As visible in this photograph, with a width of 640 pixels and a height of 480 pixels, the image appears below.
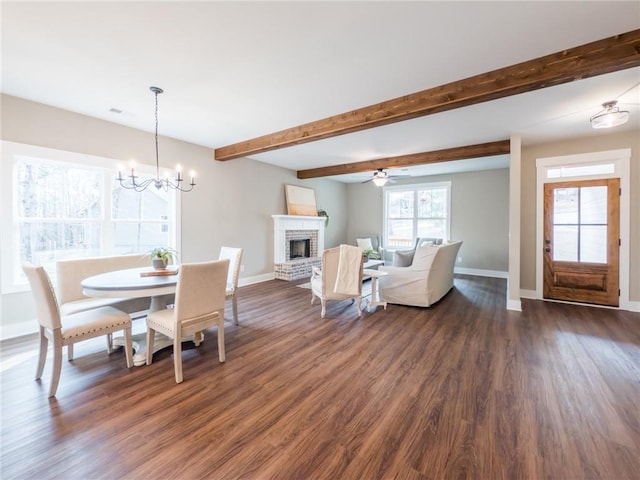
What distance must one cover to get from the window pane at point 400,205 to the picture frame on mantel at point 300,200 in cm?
244

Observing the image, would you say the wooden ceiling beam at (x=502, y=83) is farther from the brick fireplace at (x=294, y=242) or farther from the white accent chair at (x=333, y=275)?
the brick fireplace at (x=294, y=242)

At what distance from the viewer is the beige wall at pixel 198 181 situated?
3.25 metres

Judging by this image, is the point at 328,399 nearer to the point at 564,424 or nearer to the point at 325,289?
the point at 564,424

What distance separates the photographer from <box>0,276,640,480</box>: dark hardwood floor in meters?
1.48

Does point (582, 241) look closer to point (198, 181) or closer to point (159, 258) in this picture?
point (159, 258)

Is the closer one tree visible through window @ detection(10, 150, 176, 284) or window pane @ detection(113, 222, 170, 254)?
tree visible through window @ detection(10, 150, 176, 284)

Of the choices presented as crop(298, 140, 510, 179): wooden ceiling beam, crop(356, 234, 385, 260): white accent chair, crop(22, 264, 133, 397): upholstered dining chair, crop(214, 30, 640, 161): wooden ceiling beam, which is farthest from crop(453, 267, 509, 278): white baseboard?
crop(22, 264, 133, 397): upholstered dining chair

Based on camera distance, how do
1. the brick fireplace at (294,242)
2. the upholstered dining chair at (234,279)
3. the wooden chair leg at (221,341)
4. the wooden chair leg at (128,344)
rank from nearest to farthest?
the wooden chair leg at (128,344) < the wooden chair leg at (221,341) < the upholstered dining chair at (234,279) < the brick fireplace at (294,242)

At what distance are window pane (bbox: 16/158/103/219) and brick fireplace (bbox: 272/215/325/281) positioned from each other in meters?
3.37

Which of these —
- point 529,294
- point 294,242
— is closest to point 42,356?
point 294,242

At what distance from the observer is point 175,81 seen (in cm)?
279

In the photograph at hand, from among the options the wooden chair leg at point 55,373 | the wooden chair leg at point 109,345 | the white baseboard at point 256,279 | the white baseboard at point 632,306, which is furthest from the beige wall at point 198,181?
the white baseboard at point 632,306

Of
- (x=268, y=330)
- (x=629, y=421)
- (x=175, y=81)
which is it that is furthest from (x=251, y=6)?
(x=629, y=421)

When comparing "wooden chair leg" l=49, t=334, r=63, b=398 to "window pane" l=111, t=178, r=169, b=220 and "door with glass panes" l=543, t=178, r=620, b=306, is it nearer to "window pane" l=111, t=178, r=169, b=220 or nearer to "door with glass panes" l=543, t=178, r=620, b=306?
"window pane" l=111, t=178, r=169, b=220
